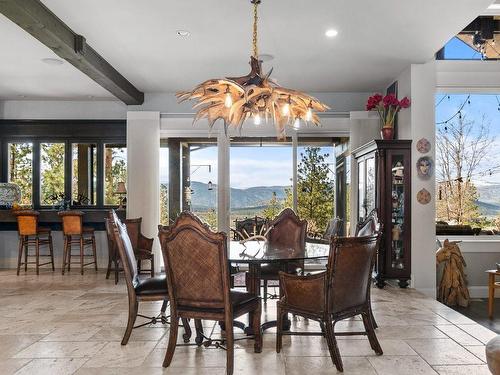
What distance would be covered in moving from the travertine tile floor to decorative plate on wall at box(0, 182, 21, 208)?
2.89 m

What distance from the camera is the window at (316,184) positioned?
24.7 ft

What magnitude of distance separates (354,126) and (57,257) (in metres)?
5.38

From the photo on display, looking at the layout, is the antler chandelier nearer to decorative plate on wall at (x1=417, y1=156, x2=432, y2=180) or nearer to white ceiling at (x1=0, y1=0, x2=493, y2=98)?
white ceiling at (x1=0, y1=0, x2=493, y2=98)

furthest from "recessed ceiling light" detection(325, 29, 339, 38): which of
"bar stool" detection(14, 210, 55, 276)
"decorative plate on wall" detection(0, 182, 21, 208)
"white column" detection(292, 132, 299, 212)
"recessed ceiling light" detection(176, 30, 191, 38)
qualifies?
"decorative plate on wall" detection(0, 182, 21, 208)

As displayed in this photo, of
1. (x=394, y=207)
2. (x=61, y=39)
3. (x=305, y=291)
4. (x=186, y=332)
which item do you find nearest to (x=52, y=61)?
(x=61, y=39)

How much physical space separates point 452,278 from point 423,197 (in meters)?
1.15

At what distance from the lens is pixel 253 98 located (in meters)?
3.71

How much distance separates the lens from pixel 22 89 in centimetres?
684

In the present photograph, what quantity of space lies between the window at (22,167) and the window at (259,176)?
11.6 ft

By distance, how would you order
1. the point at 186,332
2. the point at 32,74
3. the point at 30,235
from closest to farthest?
the point at 186,332 → the point at 32,74 → the point at 30,235

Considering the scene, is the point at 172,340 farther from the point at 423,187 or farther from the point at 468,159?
the point at 468,159

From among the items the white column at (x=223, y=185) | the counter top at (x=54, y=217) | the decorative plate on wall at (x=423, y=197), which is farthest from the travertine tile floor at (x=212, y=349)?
the white column at (x=223, y=185)

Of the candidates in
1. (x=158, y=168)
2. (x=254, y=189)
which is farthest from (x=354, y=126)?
(x=158, y=168)

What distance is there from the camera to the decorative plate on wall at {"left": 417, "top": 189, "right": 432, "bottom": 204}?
5633 mm
